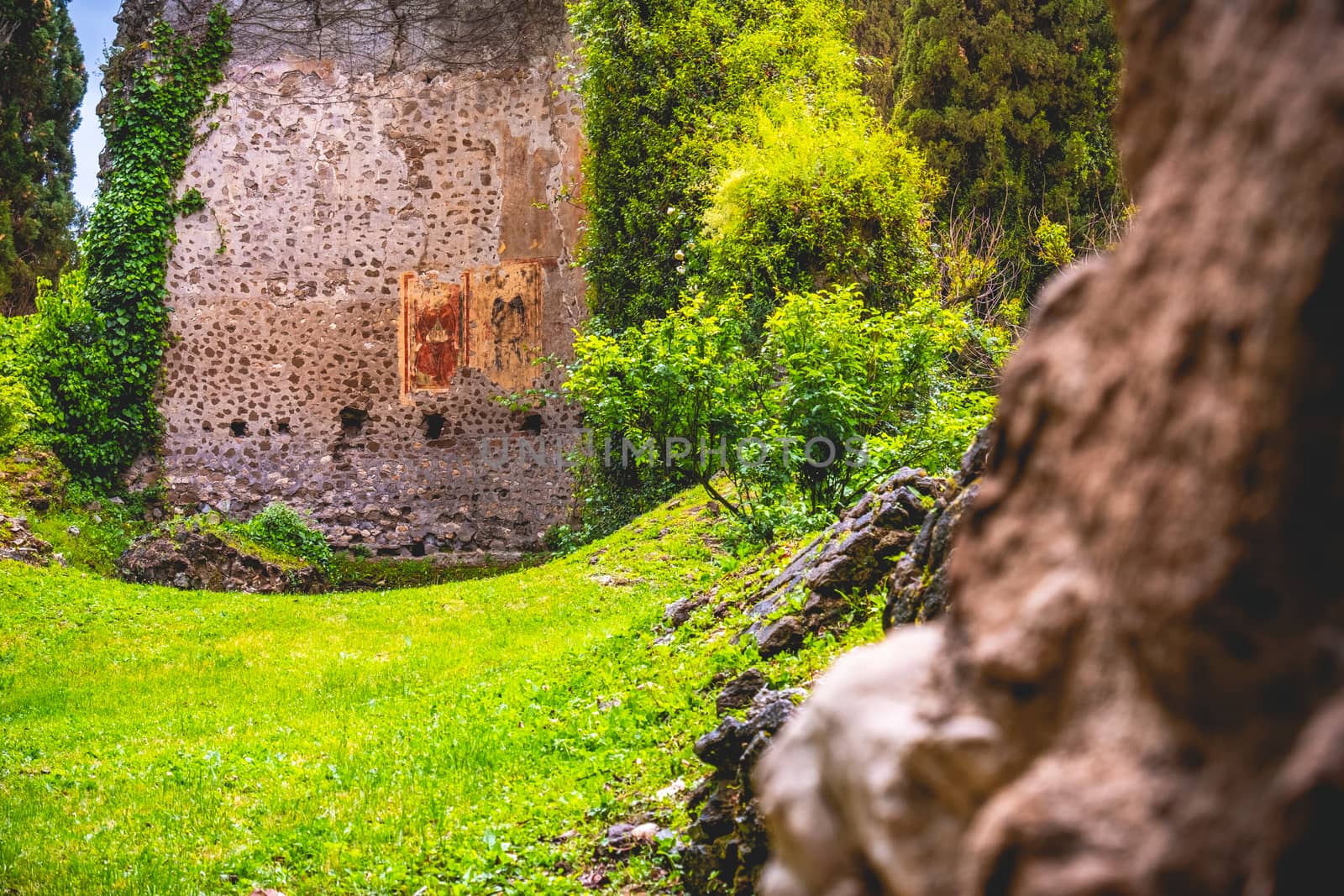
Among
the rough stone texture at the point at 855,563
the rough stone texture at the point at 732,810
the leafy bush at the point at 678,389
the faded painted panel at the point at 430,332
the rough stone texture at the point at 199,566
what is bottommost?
the rough stone texture at the point at 199,566

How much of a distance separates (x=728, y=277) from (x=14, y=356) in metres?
10.6

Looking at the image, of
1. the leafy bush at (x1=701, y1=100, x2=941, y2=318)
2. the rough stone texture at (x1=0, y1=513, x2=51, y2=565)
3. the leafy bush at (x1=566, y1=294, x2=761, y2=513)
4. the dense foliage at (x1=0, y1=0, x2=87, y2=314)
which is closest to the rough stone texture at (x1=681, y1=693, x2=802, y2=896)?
the leafy bush at (x1=566, y1=294, x2=761, y2=513)

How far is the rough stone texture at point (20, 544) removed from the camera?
11812 mm

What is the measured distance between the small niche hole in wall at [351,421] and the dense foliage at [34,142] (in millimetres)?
9012

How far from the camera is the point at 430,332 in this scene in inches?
666

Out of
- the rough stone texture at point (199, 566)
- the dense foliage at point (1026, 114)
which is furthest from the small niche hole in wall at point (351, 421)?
the dense foliage at point (1026, 114)

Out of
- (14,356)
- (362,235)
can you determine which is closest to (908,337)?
(362,235)

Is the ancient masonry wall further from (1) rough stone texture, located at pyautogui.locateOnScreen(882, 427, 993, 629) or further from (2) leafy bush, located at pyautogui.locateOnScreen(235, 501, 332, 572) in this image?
(1) rough stone texture, located at pyautogui.locateOnScreen(882, 427, 993, 629)

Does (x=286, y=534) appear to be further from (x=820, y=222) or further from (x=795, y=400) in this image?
(x=795, y=400)

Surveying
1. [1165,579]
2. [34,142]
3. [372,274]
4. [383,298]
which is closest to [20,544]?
[383,298]

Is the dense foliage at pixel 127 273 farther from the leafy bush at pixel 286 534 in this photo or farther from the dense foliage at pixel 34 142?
the dense foliage at pixel 34 142

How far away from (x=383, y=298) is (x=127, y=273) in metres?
3.87

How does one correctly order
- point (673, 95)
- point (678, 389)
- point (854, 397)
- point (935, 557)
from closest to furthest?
1. point (935, 557)
2. point (854, 397)
3. point (678, 389)
4. point (673, 95)

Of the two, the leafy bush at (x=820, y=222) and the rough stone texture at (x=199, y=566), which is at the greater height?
the leafy bush at (x=820, y=222)
